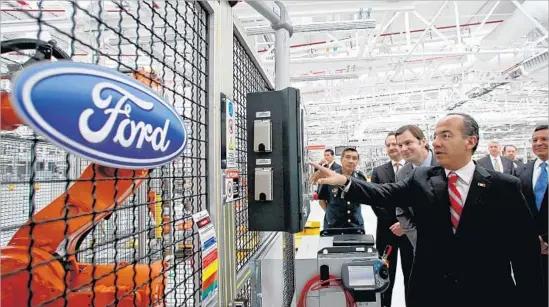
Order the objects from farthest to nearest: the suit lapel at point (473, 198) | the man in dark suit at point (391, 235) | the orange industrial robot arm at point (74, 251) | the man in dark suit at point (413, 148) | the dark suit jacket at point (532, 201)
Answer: the man in dark suit at point (391, 235) → the man in dark suit at point (413, 148) → the dark suit jacket at point (532, 201) → the suit lapel at point (473, 198) → the orange industrial robot arm at point (74, 251)

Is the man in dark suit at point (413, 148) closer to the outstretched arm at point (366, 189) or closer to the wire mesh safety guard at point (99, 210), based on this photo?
the outstretched arm at point (366, 189)

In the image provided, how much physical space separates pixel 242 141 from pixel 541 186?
2.64 m

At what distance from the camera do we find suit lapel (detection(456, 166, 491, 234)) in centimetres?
220

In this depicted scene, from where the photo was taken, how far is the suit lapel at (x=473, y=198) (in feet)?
7.20

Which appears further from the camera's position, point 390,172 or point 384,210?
point 390,172

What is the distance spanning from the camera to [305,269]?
279 cm

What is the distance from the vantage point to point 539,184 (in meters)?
3.29

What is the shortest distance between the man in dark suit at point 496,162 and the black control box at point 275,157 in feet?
13.9

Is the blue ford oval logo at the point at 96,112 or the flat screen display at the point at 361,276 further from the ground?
the blue ford oval logo at the point at 96,112

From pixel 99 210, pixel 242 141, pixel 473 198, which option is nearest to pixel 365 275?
pixel 473 198

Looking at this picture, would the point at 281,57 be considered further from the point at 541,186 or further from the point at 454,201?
the point at 541,186

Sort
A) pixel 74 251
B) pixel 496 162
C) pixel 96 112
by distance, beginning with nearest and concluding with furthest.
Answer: pixel 96 112, pixel 74 251, pixel 496 162

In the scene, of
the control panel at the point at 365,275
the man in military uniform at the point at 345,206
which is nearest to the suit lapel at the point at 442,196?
the control panel at the point at 365,275

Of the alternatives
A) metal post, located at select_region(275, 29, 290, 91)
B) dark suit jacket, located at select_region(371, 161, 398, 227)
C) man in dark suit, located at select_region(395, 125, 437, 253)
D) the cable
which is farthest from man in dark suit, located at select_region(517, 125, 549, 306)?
metal post, located at select_region(275, 29, 290, 91)
